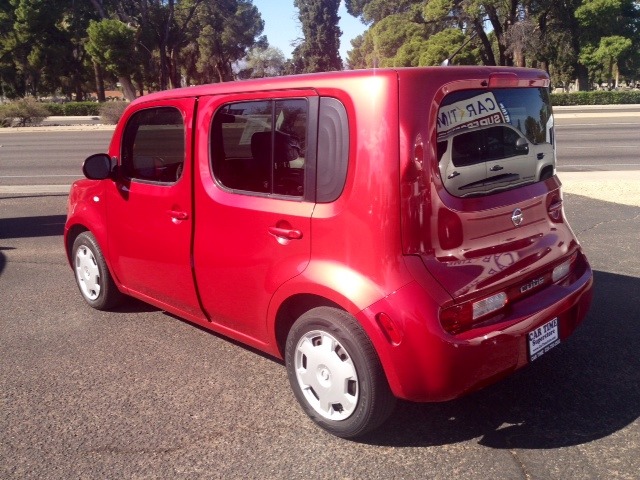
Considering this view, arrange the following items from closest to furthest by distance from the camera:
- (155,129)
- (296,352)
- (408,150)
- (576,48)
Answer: (408,150) → (296,352) → (155,129) → (576,48)

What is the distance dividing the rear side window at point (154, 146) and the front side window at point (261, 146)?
36cm

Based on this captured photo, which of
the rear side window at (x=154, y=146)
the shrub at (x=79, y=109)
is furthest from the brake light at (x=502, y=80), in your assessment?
the shrub at (x=79, y=109)

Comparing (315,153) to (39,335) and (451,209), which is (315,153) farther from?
(39,335)

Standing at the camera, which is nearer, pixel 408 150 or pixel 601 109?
pixel 408 150

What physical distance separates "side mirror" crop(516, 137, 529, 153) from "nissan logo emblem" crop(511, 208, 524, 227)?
1.12 feet

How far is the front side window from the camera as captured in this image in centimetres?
343

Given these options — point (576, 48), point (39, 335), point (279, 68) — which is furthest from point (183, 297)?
point (279, 68)

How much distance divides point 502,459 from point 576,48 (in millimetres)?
50251

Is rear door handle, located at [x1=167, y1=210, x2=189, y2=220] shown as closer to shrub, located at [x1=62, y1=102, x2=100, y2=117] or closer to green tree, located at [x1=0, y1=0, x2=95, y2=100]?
shrub, located at [x1=62, y1=102, x2=100, y2=117]

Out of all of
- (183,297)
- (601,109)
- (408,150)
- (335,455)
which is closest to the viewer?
(408,150)

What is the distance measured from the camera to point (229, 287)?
153 inches

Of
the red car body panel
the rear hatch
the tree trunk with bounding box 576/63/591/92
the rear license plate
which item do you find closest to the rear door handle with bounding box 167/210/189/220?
the red car body panel

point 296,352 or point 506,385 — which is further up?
point 296,352

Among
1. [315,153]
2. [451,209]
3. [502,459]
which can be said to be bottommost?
[502,459]
